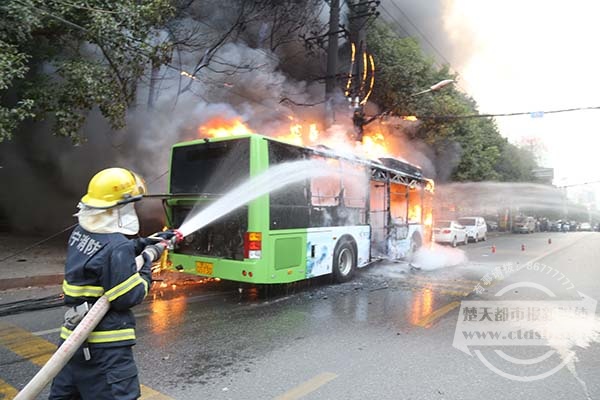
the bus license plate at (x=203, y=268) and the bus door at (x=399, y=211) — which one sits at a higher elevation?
the bus door at (x=399, y=211)

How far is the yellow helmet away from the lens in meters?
2.12

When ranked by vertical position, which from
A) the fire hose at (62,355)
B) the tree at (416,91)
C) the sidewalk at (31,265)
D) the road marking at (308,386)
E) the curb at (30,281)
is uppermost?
the tree at (416,91)

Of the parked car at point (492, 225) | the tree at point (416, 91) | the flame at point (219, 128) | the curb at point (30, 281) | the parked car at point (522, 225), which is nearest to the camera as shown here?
the curb at point (30, 281)

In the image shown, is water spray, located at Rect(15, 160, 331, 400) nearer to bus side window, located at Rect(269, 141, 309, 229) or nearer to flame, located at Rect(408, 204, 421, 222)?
bus side window, located at Rect(269, 141, 309, 229)

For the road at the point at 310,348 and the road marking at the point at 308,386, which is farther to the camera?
the road at the point at 310,348

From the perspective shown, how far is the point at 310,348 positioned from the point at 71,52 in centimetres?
773

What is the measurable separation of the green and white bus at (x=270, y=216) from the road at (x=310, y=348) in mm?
624

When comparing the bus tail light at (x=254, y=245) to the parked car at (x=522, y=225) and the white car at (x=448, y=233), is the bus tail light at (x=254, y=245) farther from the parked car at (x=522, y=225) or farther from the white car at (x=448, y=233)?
the parked car at (x=522, y=225)

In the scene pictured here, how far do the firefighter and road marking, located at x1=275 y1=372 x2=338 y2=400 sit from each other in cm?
151

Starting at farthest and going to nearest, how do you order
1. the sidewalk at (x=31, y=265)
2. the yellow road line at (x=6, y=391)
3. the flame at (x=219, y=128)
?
the flame at (x=219, y=128)
the sidewalk at (x=31, y=265)
the yellow road line at (x=6, y=391)

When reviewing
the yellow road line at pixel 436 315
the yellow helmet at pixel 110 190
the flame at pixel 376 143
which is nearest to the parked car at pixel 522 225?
the flame at pixel 376 143

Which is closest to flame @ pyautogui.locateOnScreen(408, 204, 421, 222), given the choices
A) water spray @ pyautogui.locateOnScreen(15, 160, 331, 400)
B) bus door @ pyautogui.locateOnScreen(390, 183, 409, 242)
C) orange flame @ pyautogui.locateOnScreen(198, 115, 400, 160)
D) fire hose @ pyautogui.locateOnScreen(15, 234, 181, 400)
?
bus door @ pyautogui.locateOnScreen(390, 183, 409, 242)

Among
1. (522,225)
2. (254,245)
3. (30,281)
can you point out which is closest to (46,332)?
(254,245)

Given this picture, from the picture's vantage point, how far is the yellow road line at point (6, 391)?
10.5ft
